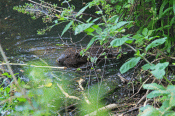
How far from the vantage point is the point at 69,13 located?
6.02 feet

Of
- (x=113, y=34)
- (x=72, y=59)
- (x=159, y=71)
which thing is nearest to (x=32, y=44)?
(x=72, y=59)

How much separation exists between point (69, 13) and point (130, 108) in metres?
1.55

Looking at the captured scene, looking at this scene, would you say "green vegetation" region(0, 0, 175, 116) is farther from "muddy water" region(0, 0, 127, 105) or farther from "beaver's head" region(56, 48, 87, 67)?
"beaver's head" region(56, 48, 87, 67)

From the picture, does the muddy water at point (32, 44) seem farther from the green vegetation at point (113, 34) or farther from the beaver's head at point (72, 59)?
the green vegetation at point (113, 34)

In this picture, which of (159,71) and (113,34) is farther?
(113,34)

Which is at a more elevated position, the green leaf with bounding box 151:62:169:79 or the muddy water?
the muddy water

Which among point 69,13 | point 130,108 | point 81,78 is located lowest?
point 130,108

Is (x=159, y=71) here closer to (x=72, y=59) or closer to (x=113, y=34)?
(x=113, y=34)

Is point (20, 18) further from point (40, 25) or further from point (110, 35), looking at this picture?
point (110, 35)

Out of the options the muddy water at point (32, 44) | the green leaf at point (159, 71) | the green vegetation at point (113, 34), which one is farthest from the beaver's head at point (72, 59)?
the green leaf at point (159, 71)

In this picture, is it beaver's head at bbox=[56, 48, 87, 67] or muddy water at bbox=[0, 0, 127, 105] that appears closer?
muddy water at bbox=[0, 0, 127, 105]

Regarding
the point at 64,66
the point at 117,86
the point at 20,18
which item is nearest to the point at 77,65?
the point at 64,66

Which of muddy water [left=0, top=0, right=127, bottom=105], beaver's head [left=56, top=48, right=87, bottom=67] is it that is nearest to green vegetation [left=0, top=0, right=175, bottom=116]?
muddy water [left=0, top=0, right=127, bottom=105]

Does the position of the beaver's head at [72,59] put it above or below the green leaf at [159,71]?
above
